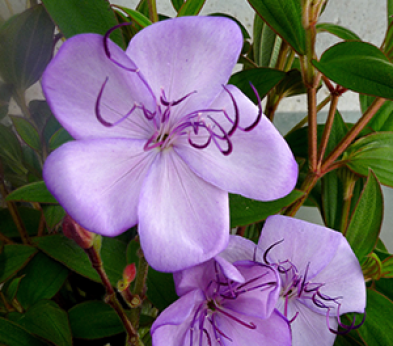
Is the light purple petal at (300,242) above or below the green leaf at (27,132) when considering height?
below

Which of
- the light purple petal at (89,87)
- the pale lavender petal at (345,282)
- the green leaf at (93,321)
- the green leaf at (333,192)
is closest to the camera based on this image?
the light purple petal at (89,87)

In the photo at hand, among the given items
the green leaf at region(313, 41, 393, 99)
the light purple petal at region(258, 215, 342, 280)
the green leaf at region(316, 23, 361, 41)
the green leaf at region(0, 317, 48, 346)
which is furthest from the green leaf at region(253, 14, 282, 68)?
the green leaf at region(0, 317, 48, 346)

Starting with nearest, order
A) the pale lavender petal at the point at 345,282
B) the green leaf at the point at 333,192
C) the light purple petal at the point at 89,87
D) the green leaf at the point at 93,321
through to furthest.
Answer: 1. the light purple petal at the point at 89,87
2. the pale lavender petal at the point at 345,282
3. the green leaf at the point at 93,321
4. the green leaf at the point at 333,192

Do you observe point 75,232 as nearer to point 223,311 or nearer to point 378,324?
point 223,311

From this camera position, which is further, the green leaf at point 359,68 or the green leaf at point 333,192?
the green leaf at point 333,192

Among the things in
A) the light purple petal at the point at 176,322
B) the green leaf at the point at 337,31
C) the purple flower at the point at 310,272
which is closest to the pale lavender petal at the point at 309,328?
the purple flower at the point at 310,272

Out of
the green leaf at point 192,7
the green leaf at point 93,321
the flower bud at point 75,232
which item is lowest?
the green leaf at point 93,321

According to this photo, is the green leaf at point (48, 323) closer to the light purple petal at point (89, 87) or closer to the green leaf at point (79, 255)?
the green leaf at point (79, 255)

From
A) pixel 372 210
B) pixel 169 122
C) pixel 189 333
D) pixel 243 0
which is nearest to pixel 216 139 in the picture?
pixel 169 122
